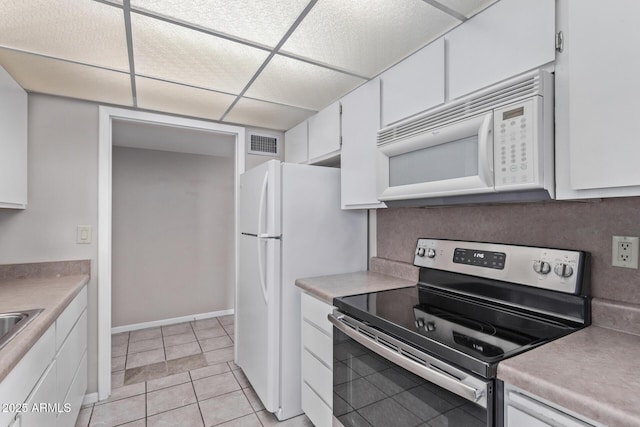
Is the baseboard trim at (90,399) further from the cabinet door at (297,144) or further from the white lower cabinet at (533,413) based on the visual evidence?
the white lower cabinet at (533,413)

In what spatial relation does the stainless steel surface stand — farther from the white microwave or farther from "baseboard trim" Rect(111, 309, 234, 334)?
"baseboard trim" Rect(111, 309, 234, 334)

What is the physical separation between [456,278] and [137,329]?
360 centimetres

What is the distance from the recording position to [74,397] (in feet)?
6.05

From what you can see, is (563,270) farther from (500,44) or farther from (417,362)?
(500,44)

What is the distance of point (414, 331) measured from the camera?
1.15m

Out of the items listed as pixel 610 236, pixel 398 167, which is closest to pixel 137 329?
pixel 398 167

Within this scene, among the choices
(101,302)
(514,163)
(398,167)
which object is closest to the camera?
(514,163)

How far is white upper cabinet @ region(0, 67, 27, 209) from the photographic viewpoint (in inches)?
68.5

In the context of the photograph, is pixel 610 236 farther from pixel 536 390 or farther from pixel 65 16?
pixel 65 16

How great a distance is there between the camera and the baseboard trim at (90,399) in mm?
2234

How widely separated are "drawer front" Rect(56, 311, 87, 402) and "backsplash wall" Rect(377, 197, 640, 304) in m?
2.05

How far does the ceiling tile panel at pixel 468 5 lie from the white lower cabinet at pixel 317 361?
1471 millimetres

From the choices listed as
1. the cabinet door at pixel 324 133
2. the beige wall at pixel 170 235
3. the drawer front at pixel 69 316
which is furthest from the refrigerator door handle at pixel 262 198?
the beige wall at pixel 170 235

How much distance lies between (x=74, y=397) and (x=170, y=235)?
2.24 m
